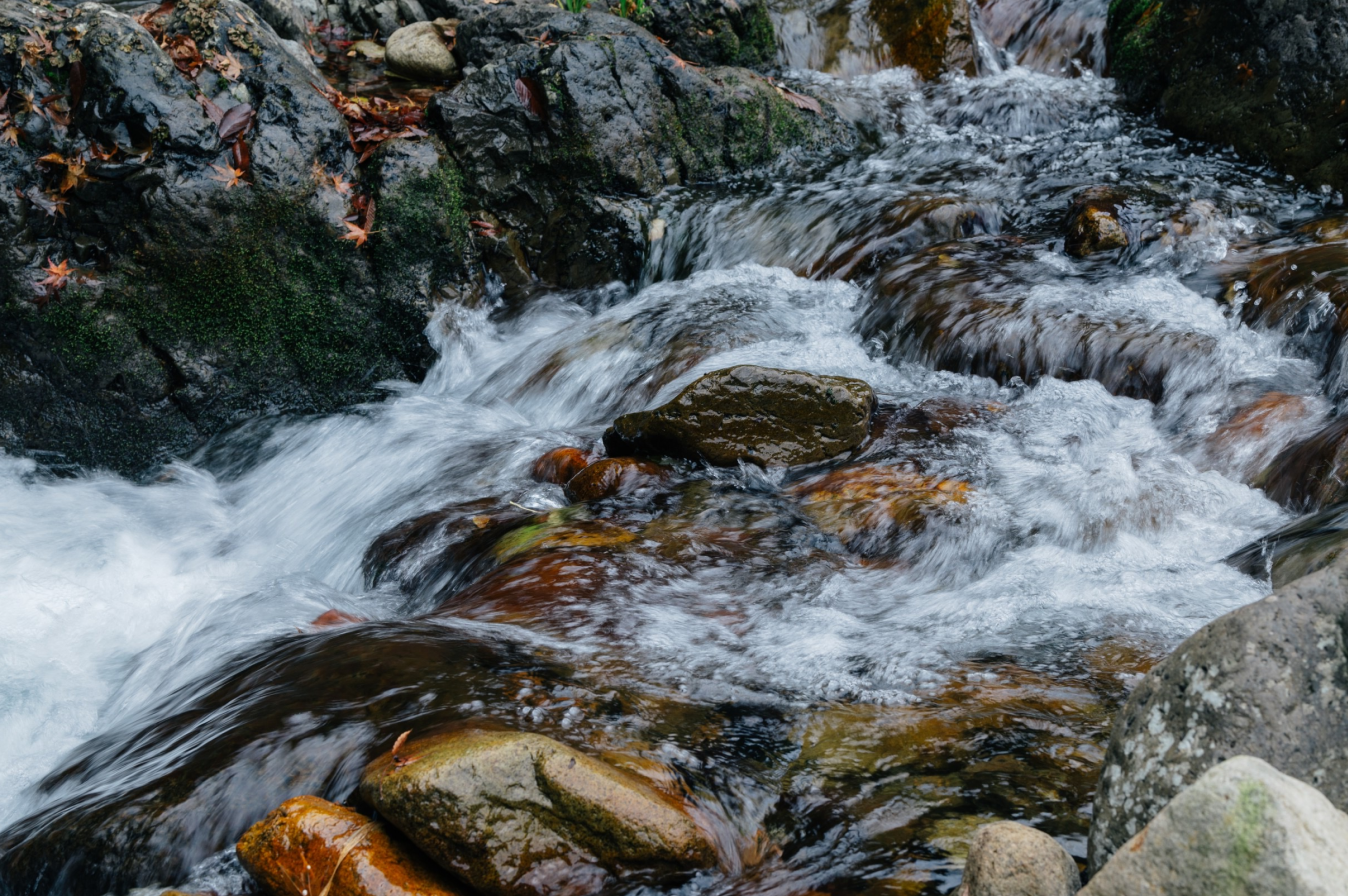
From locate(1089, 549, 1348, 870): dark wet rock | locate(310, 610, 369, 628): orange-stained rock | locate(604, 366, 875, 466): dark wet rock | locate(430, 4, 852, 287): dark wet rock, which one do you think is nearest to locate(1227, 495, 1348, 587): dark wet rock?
Answer: locate(1089, 549, 1348, 870): dark wet rock

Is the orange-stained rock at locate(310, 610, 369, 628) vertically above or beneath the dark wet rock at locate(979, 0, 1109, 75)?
beneath

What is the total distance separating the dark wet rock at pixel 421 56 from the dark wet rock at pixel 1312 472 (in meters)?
8.34

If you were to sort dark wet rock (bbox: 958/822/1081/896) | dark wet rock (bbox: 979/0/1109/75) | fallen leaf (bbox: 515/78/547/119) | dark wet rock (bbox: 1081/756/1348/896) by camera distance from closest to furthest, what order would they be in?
dark wet rock (bbox: 1081/756/1348/896)
dark wet rock (bbox: 958/822/1081/896)
fallen leaf (bbox: 515/78/547/119)
dark wet rock (bbox: 979/0/1109/75)

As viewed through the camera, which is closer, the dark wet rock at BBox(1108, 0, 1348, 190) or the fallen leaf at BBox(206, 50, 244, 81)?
the fallen leaf at BBox(206, 50, 244, 81)

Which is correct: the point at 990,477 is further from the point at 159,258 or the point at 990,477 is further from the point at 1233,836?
the point at 159,258

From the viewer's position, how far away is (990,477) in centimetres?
484

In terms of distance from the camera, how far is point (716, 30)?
9883mm

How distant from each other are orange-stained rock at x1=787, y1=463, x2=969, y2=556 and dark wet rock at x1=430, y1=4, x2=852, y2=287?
3.63m

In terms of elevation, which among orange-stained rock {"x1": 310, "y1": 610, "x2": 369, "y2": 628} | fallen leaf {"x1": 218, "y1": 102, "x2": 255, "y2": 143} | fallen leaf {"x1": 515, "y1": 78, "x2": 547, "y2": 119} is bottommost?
orange-stained rock {"x1": 310, "y1": 610, "x2": 369, "y2": 628}

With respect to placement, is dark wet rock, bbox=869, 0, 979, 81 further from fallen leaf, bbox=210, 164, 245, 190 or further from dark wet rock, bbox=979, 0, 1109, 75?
fallen leaf, bbox=210, 164, 245, 190

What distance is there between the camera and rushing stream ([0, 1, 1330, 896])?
9.29 feet

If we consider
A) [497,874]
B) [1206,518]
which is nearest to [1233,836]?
[497,874]

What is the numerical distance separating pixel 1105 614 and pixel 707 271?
4.77 metres

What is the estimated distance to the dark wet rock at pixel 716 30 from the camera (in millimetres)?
9641
